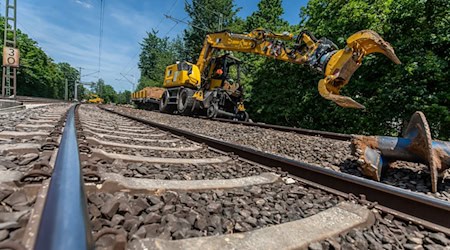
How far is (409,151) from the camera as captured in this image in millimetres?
2600

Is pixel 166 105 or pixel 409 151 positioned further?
pixel 166 105

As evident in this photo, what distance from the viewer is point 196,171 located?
2268 mm

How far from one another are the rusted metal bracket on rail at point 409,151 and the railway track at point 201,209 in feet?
2.55

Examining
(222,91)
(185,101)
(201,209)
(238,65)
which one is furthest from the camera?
(238,65)

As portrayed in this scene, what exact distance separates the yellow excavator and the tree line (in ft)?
5.38

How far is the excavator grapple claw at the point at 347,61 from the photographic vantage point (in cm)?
461

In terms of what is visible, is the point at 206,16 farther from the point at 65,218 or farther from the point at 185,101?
the point at 65,218

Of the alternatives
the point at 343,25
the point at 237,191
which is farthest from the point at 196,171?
the point at 343,25

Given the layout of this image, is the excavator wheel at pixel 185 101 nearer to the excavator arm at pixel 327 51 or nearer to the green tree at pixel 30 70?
the excavator arm at pixel 327 51

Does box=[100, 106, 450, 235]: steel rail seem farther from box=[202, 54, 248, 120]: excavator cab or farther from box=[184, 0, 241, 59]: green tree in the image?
box=[184, 0, 241, 59]: green tree

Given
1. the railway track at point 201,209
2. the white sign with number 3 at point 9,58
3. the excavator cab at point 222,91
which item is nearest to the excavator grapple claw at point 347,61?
the railway track at point 201,209

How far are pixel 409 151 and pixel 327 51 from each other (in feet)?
12.5

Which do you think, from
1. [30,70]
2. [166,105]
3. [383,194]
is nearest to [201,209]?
[383,194]

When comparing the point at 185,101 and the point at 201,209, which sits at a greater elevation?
the point at 185,101
